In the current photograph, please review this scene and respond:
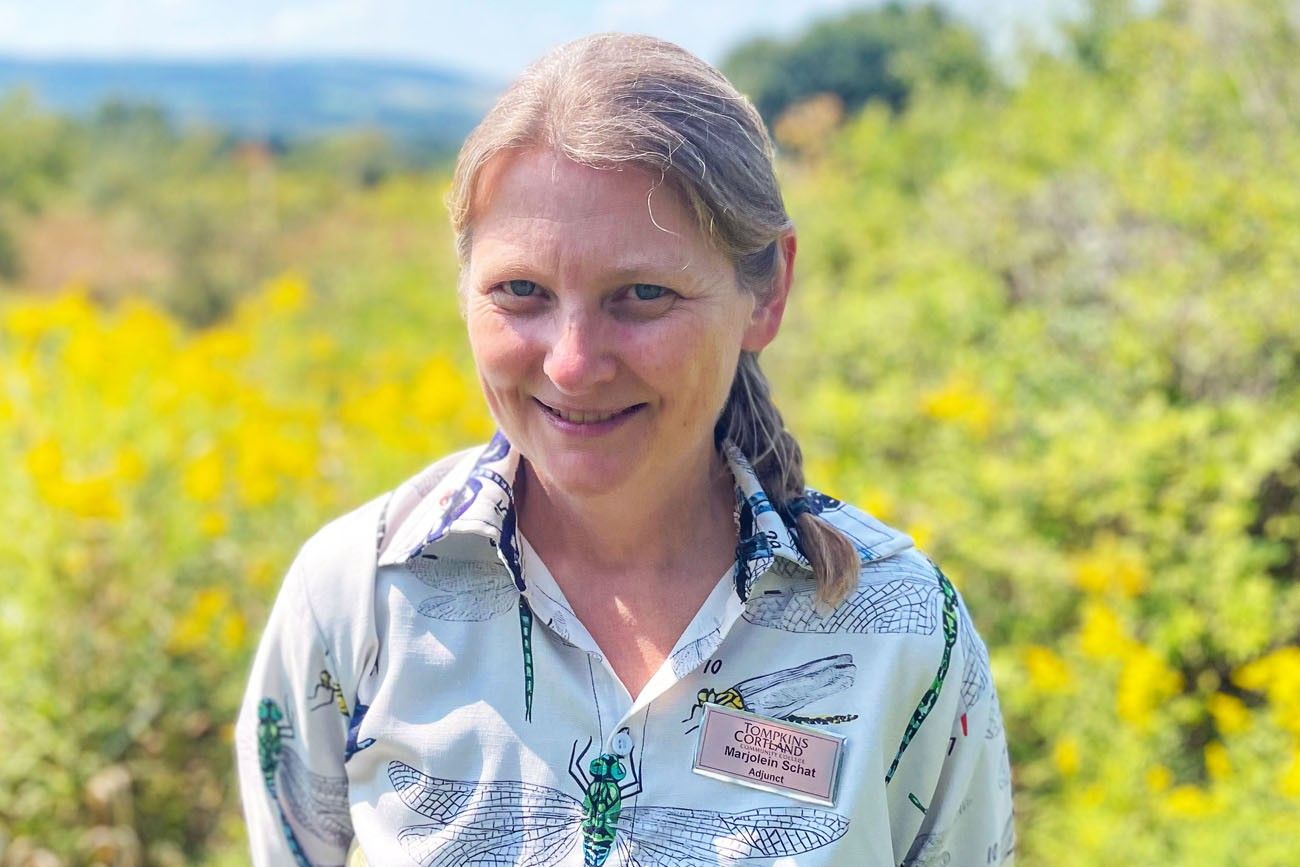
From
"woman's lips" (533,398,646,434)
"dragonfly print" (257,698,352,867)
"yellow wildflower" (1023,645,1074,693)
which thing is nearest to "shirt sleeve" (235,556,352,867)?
"dragonfly print" (257,698,352,867)

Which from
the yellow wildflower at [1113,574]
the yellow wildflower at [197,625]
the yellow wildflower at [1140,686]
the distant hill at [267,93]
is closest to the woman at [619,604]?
the yellow wildflower at [1140,686]

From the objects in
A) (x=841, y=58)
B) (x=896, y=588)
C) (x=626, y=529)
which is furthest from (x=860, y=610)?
(x=841, y=58)

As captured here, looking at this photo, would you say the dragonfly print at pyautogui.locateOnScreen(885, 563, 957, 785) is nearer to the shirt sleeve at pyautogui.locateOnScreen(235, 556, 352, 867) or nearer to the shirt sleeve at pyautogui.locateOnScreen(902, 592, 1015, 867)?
the shirt sleeve at pyautogui.locateOnScreen(902, 592, 1015, 867)

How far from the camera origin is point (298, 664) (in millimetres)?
1506

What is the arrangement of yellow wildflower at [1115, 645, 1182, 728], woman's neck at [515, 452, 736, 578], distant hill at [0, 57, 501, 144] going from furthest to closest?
distant hill at [0, 57, 501, 144] → yellow wildflower at [1115, 645, 1182, 728] → woman's neck at [515, 452, 736, 578]

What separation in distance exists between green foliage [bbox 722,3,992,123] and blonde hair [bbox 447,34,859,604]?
13.9m

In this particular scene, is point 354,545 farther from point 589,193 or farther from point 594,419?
point 589,193

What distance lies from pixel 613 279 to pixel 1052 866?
2.35m

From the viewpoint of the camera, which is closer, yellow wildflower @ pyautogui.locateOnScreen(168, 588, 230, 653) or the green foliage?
yellow wildflower @ pyautogui.locateOnScreen(168, 588, 230, 653)

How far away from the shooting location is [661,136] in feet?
4.21

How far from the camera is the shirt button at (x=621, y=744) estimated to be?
1365 millimetres

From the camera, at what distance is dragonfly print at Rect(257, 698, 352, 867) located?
5.10 ft

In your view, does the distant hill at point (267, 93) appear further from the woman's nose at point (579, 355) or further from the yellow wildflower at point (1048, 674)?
the woman's nose at point (579, 355)

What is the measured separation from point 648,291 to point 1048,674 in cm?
224
